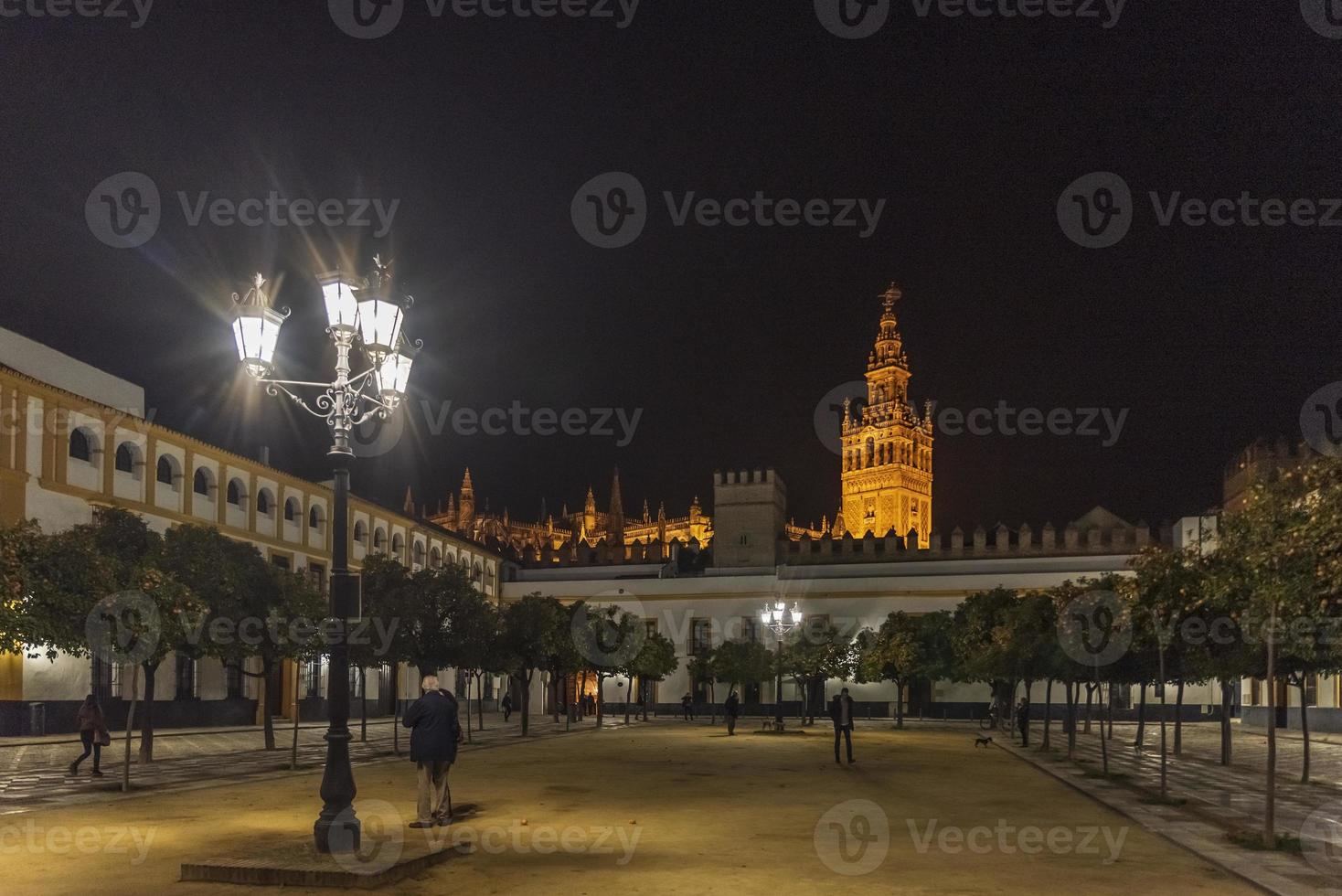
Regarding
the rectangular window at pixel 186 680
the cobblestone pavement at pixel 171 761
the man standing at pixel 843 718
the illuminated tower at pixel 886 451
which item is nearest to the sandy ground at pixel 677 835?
the cobblestone pavement at pixel 171 761

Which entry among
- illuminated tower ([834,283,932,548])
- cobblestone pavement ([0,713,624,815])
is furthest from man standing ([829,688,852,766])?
illuminated tower ([834,283,932,548])

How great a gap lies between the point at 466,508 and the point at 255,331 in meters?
140

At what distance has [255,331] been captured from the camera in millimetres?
13430

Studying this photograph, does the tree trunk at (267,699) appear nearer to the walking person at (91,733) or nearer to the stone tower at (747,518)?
the walking person at (91,733)

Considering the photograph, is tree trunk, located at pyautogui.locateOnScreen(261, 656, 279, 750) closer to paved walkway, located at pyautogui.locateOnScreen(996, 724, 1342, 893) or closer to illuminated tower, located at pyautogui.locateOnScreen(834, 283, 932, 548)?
paved walkway, located at pyautogui.locateOnScreen(996, 724, 1342, 893)

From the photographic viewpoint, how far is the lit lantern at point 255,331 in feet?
44.0

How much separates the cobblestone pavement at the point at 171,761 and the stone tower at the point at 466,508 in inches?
4187

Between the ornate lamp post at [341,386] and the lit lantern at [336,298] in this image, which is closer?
the ornate lamp post at [341,386]

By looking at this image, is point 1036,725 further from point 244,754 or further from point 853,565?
point 244,754

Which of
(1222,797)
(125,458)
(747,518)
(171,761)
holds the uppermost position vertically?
(125,458)

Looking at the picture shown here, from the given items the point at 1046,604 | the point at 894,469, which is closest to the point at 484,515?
the point at 894,469

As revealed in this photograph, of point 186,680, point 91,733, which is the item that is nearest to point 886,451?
point 186,680

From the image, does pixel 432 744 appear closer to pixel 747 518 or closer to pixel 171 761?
pixel 171 761

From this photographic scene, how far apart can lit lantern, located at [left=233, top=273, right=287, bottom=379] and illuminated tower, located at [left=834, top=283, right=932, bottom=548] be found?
11763cm
